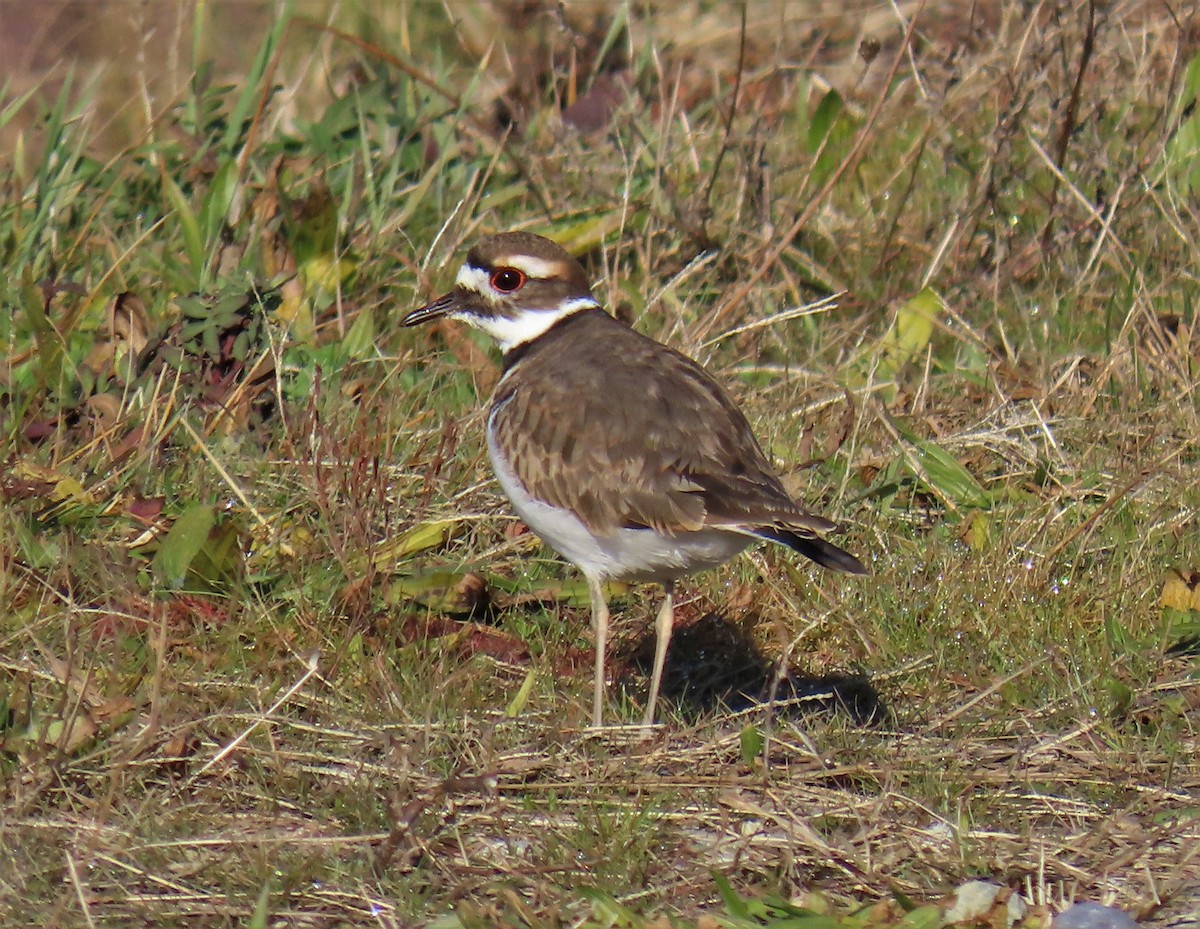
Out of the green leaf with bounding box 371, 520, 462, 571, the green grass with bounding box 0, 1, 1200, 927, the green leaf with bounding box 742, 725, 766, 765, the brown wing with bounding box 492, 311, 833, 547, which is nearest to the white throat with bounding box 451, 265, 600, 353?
the brown wing with bounding box 492, 311, 833, 547

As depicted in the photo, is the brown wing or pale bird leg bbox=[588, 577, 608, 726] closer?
the brown wing

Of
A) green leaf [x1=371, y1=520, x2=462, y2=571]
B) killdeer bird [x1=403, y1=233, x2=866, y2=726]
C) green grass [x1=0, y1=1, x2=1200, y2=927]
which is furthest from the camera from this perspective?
green leaf [x1=371, y1=520, x2=462, y2=571]

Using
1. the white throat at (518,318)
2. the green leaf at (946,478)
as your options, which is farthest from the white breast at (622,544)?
the green leaf at (946,478)

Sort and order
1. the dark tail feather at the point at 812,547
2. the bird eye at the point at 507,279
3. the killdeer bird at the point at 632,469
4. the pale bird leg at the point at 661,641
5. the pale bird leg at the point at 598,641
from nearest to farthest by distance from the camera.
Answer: the dark tail feather at the point at 812,547 < the killdeer bird at the point at 632,469 < the pale bird leg at the point at 598,641 < the pale bird leg at the point at 661,641 < the bird eye at the point at 507,279

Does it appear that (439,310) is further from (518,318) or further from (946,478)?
(946,478)

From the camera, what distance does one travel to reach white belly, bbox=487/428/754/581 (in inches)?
163

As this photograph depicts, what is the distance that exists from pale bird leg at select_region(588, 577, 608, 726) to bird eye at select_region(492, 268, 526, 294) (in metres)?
0.96

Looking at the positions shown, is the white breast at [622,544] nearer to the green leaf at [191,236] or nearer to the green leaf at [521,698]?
the green leaf at [521,698]

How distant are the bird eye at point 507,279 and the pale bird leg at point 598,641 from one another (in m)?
0.96

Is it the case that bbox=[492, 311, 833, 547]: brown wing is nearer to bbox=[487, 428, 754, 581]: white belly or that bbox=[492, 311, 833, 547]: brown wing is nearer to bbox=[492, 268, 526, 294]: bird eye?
bbox=[487, 428, 754, 581]: white belly

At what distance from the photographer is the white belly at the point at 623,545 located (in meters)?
4.14

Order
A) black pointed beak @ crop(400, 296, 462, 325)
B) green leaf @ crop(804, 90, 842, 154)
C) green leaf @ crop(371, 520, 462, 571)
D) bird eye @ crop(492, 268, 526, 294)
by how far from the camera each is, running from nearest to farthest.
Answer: green leaf @ crop(371, 520, 462, 571)
bird eye @ crop(492, 268, 526, 294)
black pointed beak @ crop(400, 296, 462, 325)
green leaf @ crop(804, 90, 842, 154)

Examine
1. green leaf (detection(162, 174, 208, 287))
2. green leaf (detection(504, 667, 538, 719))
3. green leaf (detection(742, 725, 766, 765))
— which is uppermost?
green leaf (detection(162, 174, 208, 287))

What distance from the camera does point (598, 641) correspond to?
4.37 m
